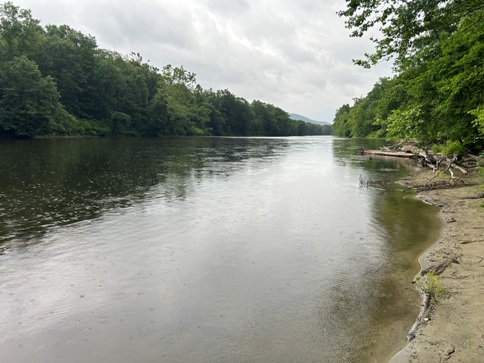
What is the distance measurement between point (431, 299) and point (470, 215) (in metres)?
7.83

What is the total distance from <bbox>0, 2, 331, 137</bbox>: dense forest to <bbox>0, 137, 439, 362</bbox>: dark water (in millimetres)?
50488

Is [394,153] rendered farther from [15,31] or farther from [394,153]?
[15,31]

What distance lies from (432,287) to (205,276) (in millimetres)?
5038

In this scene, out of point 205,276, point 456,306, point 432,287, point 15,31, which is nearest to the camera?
point 456,306

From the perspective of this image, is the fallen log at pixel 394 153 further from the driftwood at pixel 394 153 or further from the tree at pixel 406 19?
the tree at pixel 406 19

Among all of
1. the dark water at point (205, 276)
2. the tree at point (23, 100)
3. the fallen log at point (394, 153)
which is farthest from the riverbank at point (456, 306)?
the tree at point (23, 100)

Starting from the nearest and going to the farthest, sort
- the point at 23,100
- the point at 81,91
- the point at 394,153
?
the point at 394,153 < the point at 23,100 < the point at 81,91

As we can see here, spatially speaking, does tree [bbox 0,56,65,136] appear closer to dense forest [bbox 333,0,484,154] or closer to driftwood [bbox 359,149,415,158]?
driftwood [bbox 359,149,415,158]

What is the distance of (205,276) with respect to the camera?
8.16 metres

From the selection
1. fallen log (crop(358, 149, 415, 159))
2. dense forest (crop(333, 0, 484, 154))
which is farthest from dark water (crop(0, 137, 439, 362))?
fallen log (crop(358, 149, 415, 159))

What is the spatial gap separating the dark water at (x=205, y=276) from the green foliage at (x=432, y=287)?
35 cm

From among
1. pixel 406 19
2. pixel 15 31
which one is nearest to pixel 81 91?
pixel 15 31

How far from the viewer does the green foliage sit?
21.7 ft

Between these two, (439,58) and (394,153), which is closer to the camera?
(439,58)
